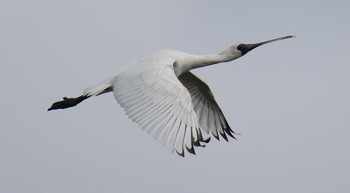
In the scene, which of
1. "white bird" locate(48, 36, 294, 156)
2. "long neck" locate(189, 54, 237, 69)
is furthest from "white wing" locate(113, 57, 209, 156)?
"long neck" locate(189, 54, 237, 69)

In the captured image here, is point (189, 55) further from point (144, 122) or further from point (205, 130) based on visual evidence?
point (144, 122)

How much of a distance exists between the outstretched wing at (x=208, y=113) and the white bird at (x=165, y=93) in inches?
1.3

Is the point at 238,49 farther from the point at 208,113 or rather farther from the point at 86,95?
the point at 86,95

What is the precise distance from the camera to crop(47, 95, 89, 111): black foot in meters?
19.9

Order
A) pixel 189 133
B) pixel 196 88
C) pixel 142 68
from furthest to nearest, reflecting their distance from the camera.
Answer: pixel 196 88, pixel 142 68, pixel 189 133

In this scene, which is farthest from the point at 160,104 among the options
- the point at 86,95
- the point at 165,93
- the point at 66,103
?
the point at 66,103

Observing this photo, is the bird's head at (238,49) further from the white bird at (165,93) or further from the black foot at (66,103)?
the black foot at (66,103)

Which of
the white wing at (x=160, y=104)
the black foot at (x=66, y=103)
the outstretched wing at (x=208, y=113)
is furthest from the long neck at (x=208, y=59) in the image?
the black foot at (x=66, y=103)

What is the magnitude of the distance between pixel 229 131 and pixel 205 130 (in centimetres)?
51

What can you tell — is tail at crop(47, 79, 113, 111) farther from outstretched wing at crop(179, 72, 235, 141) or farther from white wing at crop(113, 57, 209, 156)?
outstretched wing at crop(179, 72, 235, 141)

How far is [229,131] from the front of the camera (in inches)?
894

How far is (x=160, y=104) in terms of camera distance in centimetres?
1769

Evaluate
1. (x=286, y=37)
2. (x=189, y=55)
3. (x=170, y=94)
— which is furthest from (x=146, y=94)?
(x=286, y=37)

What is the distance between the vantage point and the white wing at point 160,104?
1683cm
